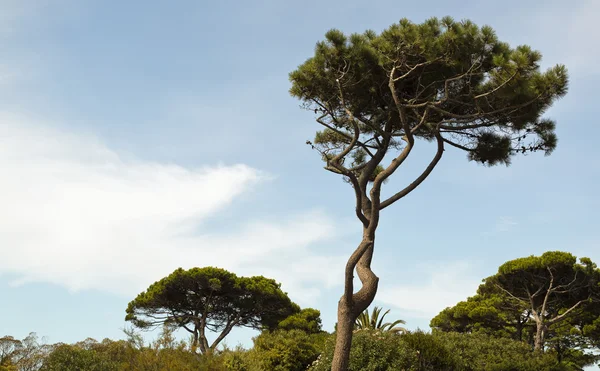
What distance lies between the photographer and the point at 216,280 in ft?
107

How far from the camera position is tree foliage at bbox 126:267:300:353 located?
1314 inches

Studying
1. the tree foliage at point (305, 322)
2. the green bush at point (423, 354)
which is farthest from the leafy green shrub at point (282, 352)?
the tree foliage at point (305, 322)

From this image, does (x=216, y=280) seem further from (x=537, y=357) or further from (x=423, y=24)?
(x=423, y=24)

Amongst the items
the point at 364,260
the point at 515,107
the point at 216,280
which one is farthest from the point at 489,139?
the point at 216,280

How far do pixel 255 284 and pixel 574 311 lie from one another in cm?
1675

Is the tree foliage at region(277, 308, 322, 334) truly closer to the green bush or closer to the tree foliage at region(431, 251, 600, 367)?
the tree foliage at region(431, 251, 600, 367)

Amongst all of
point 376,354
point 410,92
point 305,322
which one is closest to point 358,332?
point 376,354

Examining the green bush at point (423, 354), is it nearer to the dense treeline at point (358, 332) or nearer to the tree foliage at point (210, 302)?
the dense treeline at point (358, 332)

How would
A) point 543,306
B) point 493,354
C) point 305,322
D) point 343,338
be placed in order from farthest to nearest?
point 305,322 → point 543,306 → point 493,354 → point 343,338

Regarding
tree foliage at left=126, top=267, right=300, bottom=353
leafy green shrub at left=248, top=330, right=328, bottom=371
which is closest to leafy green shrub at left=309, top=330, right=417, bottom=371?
leafy green shrub at left=248, top=330, right=328, bottom=371

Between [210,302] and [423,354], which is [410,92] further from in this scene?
[210,302]

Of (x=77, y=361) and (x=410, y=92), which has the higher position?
(x=410, y=92)

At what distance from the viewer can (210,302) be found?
34406 mm

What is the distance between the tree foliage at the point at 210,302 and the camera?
3338 centimetres
